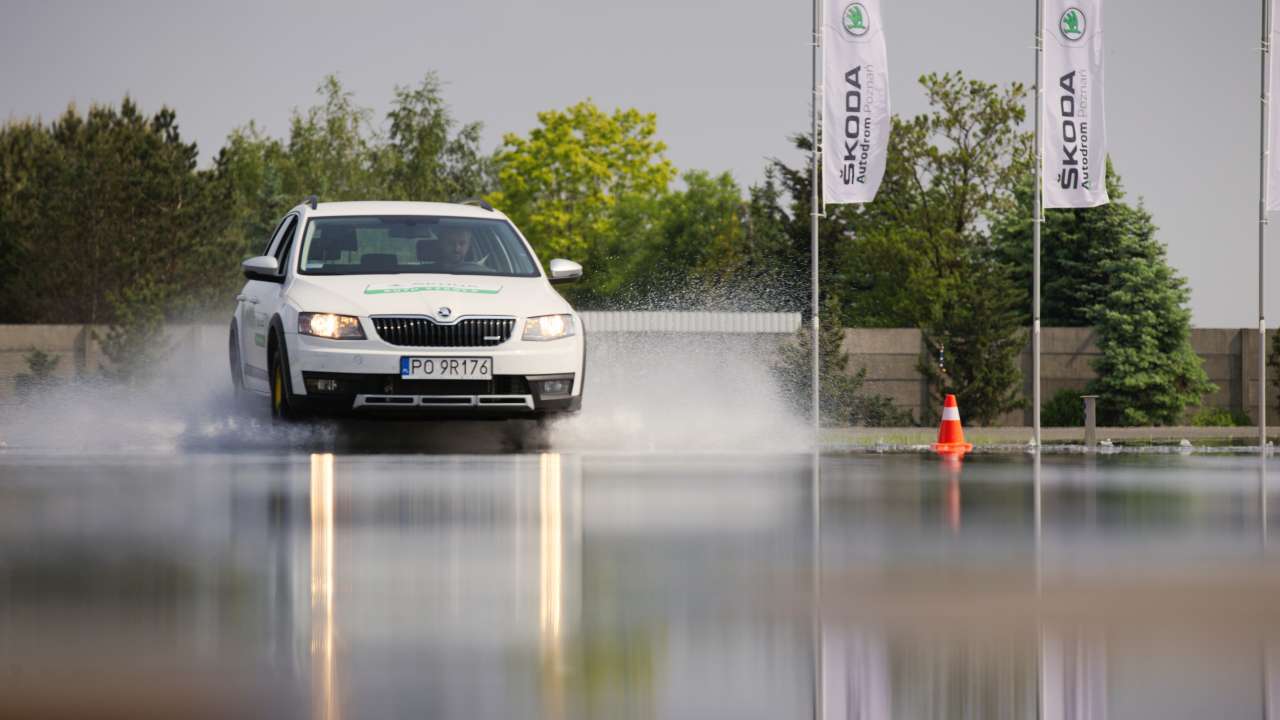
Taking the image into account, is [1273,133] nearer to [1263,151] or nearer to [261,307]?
[1263,151]

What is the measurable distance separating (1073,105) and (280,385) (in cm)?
1545

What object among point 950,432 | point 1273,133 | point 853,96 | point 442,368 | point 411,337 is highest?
point 853,96

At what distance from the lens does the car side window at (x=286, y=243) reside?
55.8 ft

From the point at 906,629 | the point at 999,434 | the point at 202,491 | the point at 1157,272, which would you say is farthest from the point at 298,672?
the point at 1157,272

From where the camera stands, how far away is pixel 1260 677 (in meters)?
6.19

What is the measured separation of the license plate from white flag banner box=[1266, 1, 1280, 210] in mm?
17491

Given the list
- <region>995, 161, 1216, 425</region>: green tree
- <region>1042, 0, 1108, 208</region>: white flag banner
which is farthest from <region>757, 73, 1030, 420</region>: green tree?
<region>1042, 0, 1108, 208</region>: white flag banner

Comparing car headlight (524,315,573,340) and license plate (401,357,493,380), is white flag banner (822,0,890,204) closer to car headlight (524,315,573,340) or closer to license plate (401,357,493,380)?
car headlight (524,315,573,340)

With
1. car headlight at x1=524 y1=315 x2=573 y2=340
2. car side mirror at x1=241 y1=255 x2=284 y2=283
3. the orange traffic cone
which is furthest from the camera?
the orange traffic cone

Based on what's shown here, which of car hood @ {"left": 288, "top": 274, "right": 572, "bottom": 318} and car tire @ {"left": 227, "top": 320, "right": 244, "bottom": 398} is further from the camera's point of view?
car tire @ {"left": 227, "top": 320, "right": 244, "bottom": 398}

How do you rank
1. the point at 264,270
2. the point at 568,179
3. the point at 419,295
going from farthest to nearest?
the point at 568,179 < the point at 264,270 < the point at 419,295

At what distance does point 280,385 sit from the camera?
15.8 meters

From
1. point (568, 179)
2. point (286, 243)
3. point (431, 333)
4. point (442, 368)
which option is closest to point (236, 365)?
point (286, 243)

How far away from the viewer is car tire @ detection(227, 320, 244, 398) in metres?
17.6
